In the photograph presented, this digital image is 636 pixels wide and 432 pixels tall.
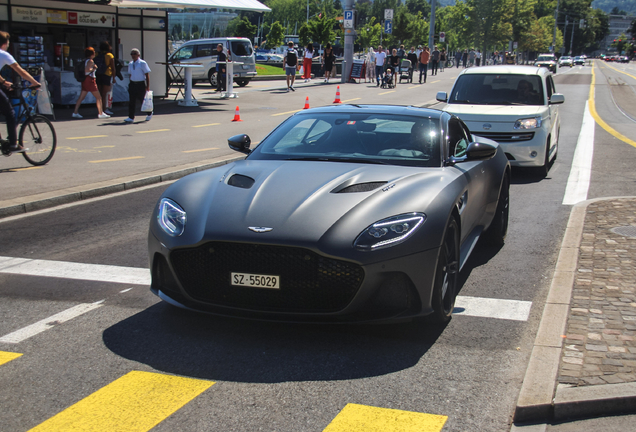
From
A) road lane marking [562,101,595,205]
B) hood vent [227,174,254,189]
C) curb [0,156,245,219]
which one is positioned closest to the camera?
hood vent [227,174,254,189]

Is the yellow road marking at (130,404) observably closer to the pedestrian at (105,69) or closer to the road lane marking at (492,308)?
the road lane marking at (492,308)

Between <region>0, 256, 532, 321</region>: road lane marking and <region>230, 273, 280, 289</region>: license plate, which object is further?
<region>0, 256, 532, 321</region>: road lane marking

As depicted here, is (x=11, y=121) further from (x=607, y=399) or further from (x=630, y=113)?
(x=630, y=113)

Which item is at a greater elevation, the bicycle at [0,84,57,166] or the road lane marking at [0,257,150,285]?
the bicycle at [0,84,57,166]

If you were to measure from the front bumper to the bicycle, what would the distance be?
7.55 m

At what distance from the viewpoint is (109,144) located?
14.2 metres

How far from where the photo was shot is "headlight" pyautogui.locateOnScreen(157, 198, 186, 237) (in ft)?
14.7

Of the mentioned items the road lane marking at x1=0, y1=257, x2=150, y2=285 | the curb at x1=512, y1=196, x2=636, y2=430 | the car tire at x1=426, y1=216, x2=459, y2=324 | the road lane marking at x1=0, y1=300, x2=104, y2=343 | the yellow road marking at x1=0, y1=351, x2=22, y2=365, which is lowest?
the road lane marking at x1=0, y1=257, x2=150, y2=285

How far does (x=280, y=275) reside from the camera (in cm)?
413

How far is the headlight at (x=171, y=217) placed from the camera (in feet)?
14.7

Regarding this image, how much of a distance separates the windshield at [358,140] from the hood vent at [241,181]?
59cm

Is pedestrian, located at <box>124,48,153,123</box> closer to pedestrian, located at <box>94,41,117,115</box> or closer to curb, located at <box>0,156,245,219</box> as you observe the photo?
pedestrian, located at <box>94,41,117,115</box>

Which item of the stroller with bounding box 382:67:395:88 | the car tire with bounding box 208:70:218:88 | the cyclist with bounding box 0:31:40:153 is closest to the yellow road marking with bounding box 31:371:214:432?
the cyclist with bounding box 0:31:40:153

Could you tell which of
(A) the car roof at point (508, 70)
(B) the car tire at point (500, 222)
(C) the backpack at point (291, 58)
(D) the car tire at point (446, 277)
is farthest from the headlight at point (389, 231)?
(C) the backpack at point (291, 58)
